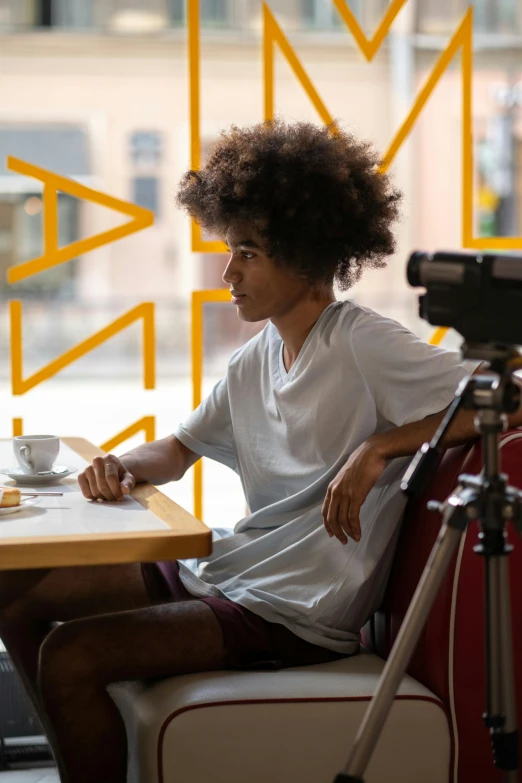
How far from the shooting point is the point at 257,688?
1.47m

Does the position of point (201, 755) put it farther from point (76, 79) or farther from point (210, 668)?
point (76, 79)

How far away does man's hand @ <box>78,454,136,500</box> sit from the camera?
158cm

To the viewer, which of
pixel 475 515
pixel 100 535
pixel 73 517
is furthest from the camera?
pixel 73 517

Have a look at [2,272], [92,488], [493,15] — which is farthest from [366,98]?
[92,488]

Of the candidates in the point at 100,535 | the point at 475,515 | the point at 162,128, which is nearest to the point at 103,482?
the point at 100,535

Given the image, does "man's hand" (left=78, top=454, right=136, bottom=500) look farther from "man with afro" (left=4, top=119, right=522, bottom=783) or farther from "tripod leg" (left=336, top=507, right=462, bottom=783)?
"tripod leg" (left=336, top=507, right=462, bottom=783)

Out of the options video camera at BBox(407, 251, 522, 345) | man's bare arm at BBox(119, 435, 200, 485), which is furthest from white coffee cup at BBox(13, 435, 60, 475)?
video camera at BBox(407, 251, 522, 345)

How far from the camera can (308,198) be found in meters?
1.73

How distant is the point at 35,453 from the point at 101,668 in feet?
1.29

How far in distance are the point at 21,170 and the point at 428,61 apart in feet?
33.9

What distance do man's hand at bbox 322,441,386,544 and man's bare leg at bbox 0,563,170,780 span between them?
16.7 inches

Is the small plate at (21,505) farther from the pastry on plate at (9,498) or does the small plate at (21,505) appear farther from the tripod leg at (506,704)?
the tripod leg at (506,704)

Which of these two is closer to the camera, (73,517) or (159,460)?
(73,517)

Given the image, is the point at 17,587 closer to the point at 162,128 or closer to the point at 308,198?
the point at 308,198
